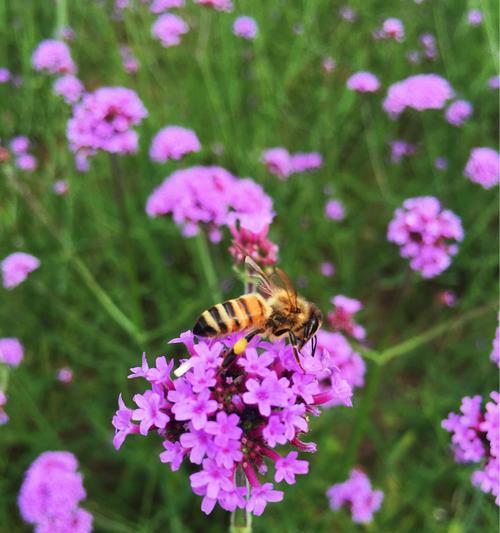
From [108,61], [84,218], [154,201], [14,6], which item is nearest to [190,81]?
[108,61]

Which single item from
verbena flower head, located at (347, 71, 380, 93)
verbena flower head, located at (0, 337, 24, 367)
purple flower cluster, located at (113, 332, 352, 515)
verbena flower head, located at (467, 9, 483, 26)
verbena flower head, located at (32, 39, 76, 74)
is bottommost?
purple flower cluster, located at (113, 332, 352, 515)

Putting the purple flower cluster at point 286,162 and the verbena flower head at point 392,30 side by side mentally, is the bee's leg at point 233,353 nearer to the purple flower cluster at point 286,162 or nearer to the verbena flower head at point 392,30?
the purple flower cluster at point 286,162

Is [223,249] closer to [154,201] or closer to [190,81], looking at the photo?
[154,201]

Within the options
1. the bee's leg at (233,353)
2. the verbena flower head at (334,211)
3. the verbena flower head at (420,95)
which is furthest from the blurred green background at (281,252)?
the bee's leg at (233,353)

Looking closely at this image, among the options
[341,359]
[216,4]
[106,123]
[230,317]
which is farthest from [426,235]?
[216,4]

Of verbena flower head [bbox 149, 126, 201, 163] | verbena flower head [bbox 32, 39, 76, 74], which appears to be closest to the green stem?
verbena flower head [bbox 149, 126, 201, 163]

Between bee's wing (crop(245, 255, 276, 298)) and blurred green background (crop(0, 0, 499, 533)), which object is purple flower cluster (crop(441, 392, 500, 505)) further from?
bee's wing (crop(245, 255, 276, 298))
